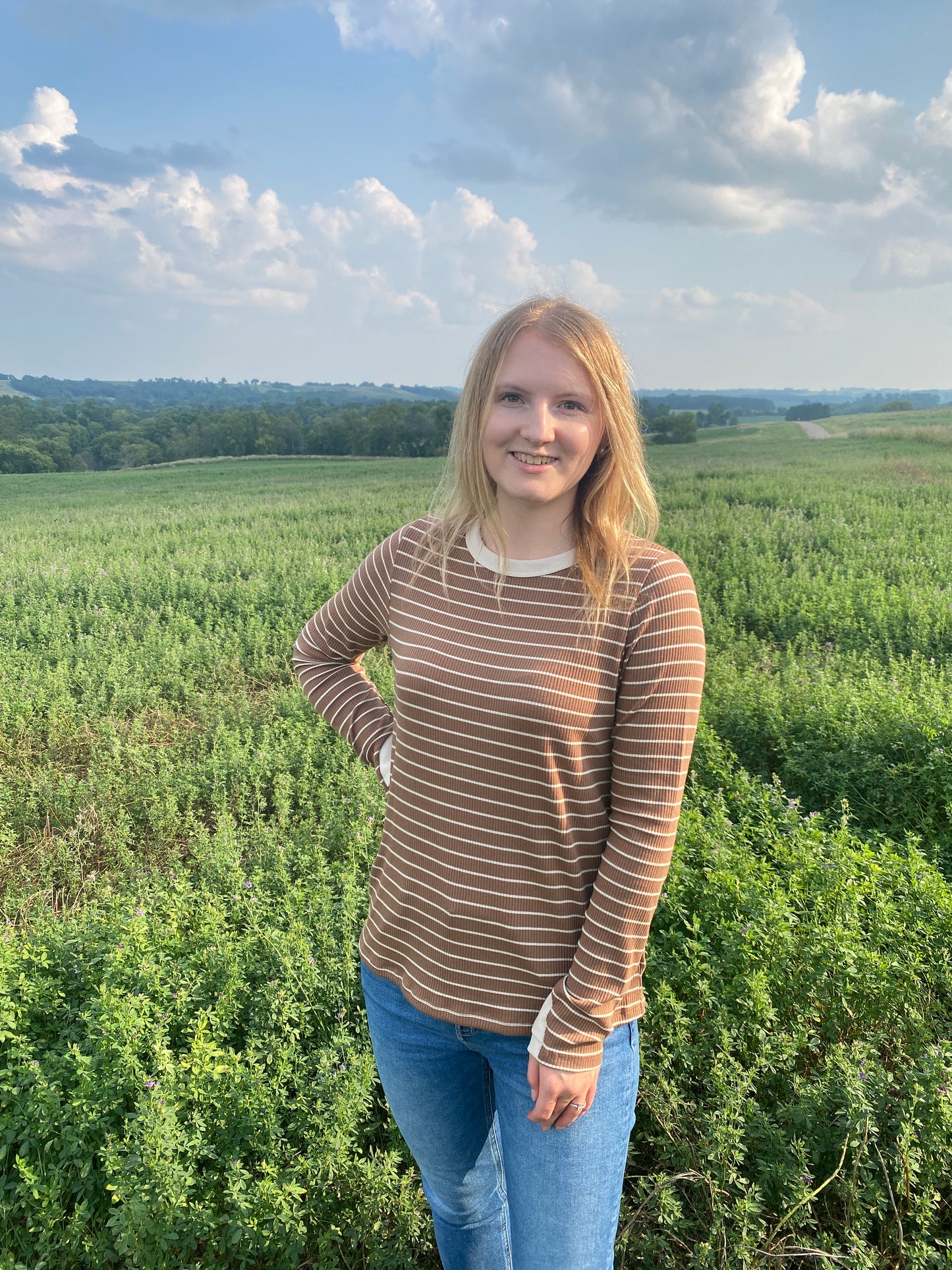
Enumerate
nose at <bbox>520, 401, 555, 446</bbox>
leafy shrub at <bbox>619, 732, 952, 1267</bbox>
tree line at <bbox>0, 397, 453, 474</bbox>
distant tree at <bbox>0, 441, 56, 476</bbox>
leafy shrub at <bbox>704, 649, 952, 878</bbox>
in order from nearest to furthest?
nose at <bbox>520, 401, 555, 446</bbox>
leafy shrub at <bbox>619, 732, 952, 1267</bbox>
leafy shrub at <bbox>704, 649, 952, 878</bbox>
distant tree at <bbox>0, 441, 56, 476</bbox>
tree line at <bbox>0, 397, 453, 474</bbox>

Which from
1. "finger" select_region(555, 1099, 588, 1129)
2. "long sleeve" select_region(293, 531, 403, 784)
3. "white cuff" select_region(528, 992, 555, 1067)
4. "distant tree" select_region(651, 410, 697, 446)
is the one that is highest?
"distant tree" select_region(651, 410, 697, 446)

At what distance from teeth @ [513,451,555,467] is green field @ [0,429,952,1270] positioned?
2340 millimetres

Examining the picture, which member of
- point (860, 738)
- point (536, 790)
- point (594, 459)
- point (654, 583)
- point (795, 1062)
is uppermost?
point (594, 459)

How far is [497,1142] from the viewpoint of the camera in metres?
2.01

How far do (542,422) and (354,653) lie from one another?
3.42 feet

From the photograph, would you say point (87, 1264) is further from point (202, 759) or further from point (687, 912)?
point (202, 759)

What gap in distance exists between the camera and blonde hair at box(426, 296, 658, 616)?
1.68 m

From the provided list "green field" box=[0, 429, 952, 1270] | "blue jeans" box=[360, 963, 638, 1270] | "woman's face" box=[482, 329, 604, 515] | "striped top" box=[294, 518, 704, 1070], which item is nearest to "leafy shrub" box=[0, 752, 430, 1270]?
"green field" box=[0, 429, 952, 1270]

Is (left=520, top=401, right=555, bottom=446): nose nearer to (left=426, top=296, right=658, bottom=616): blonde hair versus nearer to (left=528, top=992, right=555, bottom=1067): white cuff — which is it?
(left=426, top=296, right=658, bottom=616): blonde hair

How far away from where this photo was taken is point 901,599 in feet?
28.8

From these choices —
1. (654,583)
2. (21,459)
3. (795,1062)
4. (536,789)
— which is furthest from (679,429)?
(536,789)

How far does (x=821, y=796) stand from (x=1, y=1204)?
16.9ft

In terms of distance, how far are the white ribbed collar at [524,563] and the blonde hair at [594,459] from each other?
0.08 ft

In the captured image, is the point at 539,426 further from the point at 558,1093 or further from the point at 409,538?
the point at 558,1093
